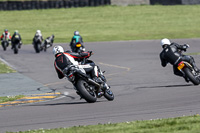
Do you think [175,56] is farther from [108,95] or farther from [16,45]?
[16,45]

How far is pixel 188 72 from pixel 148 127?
20.9 ft

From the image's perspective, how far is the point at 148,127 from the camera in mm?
8633

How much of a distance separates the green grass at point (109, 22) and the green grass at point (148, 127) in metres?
32.9

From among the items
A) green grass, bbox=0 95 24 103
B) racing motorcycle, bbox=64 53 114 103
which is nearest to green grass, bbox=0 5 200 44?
green grass, bbox=0 95 24 103

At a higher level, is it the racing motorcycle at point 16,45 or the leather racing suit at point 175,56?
the leather racing suit at point 175,56

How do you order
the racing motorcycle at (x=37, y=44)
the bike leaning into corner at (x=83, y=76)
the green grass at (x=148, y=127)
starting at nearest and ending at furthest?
the green grass at (x=148, y=127) < the bike leaning into corner at (x=83, y=76) < the racing motorcycle at (x=37, y=44)

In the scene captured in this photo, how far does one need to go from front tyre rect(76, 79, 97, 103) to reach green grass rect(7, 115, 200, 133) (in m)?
2.98

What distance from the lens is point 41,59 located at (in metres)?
26.9

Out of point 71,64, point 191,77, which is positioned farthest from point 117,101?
point 191,77

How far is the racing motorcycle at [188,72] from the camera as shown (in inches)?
574

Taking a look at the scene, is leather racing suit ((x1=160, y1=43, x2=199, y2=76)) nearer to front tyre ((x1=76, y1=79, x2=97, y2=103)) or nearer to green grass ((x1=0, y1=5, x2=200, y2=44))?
front tyre ((x1=76, y1=79, x2=97, y2=103))

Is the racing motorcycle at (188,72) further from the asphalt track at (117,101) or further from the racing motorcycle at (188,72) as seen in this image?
the asphalt track at (117,101)

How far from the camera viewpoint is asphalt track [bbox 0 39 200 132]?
10023 millimetres

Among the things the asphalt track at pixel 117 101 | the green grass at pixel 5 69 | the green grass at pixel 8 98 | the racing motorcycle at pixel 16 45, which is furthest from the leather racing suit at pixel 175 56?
the racing motorcycle at pixel 16 45
